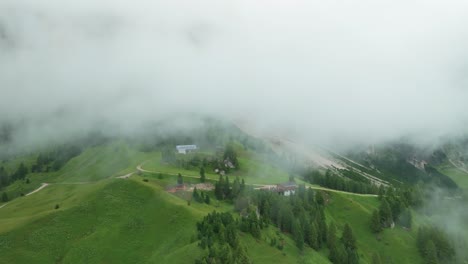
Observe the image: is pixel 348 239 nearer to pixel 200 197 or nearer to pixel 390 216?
pixel 390 216

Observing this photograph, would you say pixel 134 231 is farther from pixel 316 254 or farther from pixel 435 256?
pixel 435 256

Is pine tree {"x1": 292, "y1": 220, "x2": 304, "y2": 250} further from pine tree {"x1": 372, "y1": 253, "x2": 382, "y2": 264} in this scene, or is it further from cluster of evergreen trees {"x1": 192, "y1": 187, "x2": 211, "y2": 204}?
cluster of evergreen trees {"x1": 192, "y1": 187, "x2": 211, "y2": 204}

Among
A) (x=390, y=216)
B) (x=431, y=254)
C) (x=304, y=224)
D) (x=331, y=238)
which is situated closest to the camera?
(x=331, y=238)

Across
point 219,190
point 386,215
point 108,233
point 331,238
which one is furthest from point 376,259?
point 108,233

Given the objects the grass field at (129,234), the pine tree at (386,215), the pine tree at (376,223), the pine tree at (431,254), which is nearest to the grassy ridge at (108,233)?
the grass field at (129,234)

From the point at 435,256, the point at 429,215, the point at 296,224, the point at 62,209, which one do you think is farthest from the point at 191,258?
the point at 429,215

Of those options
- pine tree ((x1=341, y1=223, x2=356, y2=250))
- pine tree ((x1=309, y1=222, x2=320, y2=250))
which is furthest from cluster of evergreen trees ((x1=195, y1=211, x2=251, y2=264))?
pine tree ((x1=341, y1=223, x2=356, y2=250))

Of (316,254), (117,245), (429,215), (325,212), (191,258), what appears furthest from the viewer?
(429,215)
